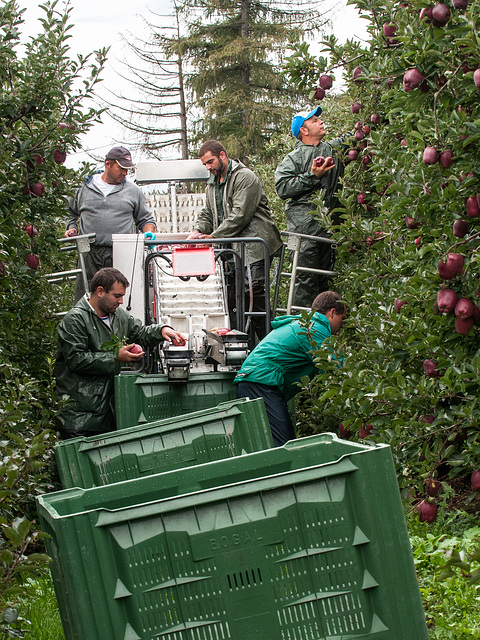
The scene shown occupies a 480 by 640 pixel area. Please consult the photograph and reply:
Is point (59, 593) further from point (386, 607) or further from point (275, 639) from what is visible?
point (386, 607)

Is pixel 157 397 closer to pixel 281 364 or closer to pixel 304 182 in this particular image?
pixel 281 364

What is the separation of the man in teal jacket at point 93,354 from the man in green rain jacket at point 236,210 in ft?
5.85

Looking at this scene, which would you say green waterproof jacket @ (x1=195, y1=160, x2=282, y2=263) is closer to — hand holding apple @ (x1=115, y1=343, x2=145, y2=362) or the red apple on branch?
hand holding apple @ (x1=115, y1=343, x2=145, y2=362)

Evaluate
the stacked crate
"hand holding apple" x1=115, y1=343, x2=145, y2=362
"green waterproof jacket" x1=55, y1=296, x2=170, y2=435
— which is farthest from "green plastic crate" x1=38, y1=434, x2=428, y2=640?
"green waterproof jacket" x1=55, y1=296, x2=170, y2=435

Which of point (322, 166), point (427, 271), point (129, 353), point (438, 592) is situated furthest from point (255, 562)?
point (322, 166)

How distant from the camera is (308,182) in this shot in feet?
25.8

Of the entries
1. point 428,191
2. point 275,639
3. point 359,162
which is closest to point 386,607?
point 275,639

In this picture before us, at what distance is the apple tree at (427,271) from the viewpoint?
3381 mm

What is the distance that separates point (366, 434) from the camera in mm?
4582

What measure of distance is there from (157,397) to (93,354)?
82 cm

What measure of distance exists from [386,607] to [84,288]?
5960mm

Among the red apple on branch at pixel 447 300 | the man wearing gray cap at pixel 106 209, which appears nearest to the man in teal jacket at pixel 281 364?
the red apple on branch at pixel 447 300

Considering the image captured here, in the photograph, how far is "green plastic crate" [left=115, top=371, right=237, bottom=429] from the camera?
5.22 m

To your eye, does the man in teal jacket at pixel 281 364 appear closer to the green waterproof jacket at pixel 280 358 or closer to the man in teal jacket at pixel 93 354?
the green waterproof jacket at pixel 280 358
